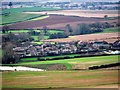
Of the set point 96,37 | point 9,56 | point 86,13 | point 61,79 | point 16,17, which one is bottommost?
point 61,79

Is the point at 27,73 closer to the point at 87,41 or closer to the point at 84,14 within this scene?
the point at 87,41

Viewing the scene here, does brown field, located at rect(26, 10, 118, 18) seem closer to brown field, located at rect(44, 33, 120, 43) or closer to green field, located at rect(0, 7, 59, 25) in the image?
green field, located at rect(0, 7, 59, 25)

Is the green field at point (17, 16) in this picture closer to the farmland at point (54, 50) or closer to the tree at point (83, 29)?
the farmland at point (54, 50)

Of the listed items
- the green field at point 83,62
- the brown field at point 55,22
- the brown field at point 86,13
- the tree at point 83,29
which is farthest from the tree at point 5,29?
the tree at point 83,29

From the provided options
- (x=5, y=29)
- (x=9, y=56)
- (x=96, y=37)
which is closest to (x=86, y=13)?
(x=96, y=37)

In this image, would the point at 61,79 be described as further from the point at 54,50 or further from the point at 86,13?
the point at 86,13

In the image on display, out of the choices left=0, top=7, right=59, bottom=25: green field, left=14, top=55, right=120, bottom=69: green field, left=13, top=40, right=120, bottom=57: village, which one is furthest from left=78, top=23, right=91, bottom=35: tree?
left=14, top=55, right=120, bottom=69: green field


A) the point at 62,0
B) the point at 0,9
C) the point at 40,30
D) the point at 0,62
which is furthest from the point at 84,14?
the point at 0,62

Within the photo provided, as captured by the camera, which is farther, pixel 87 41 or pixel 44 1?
pixel 44 1
